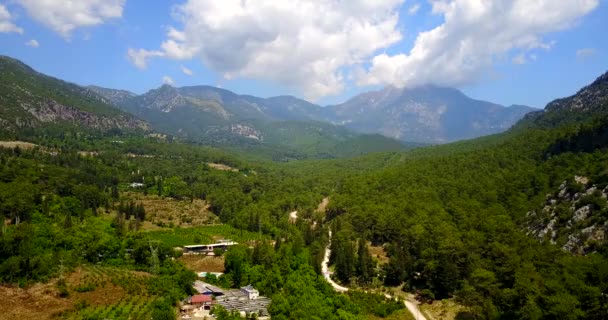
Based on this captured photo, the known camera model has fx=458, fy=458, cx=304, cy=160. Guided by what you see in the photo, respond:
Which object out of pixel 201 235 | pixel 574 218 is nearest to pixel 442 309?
pixel 574 218

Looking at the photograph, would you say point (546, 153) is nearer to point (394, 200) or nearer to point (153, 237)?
point (394, 200)

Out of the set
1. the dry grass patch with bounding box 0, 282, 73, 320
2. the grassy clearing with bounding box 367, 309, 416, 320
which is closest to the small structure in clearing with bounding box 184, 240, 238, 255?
the dry grass patch with bounding box 0, 282, 73, 320

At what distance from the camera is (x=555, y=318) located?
135ft

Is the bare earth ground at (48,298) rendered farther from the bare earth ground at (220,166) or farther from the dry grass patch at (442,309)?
the bare earth ground at (220,166)

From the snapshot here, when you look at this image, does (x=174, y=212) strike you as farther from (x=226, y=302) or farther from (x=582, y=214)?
(x=582, y=214)

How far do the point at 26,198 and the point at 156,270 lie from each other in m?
39.5

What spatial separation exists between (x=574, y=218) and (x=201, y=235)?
6511 cm

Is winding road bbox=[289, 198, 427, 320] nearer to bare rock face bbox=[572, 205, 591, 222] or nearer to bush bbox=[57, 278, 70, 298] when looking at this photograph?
bare rock face bbox=[572, 205, 591, 222]

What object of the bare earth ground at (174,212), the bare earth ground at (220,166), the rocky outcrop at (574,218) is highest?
the bare earth ground at (220,166)

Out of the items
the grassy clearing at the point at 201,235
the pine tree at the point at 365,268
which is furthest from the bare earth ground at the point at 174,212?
the pine tree at the point at 365,268

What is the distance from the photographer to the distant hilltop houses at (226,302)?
50.9m

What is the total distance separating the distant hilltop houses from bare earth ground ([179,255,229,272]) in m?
12.6

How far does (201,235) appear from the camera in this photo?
9181cm

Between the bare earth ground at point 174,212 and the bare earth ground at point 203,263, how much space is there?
2423 centimetres
